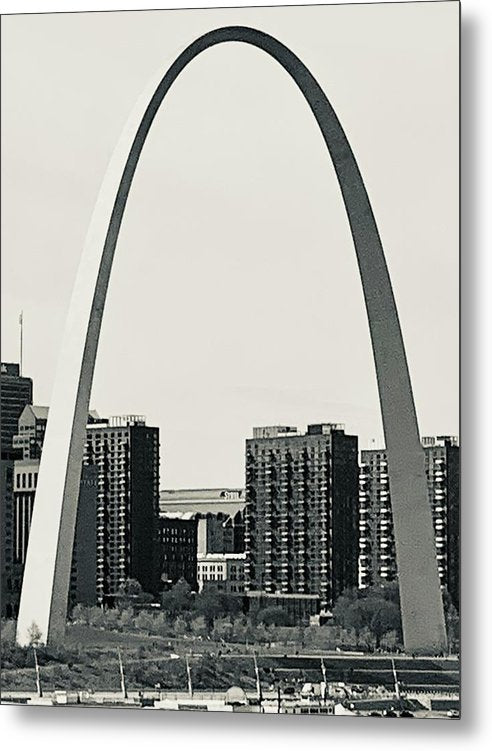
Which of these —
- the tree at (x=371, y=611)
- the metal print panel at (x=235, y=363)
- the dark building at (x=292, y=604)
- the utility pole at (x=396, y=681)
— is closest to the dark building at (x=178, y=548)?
the metal print panel at (x=235, y=363)

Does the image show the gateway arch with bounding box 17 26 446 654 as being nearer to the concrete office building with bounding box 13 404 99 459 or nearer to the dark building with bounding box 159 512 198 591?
the concrete office building with bounding box 13 404 99 459

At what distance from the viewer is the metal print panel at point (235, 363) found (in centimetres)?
274

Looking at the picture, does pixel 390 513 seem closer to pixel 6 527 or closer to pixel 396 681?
pixel 396 681

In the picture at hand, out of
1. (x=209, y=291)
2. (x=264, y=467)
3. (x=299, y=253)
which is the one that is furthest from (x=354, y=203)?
(x=264, y=467)

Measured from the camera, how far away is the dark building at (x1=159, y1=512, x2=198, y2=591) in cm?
281

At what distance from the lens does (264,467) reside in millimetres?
2791

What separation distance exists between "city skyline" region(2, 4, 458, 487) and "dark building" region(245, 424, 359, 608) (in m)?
0.04

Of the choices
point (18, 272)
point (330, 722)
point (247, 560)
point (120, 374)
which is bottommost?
point (330, 722)

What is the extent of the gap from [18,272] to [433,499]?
87 cm

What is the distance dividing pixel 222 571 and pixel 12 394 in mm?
510

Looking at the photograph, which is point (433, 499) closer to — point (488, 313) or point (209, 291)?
point (488, 313)

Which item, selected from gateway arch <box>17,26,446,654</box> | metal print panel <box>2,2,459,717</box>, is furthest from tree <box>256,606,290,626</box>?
gateway arch <box>17,26,446,654</box>

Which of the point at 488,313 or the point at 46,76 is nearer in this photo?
the point at 488,313

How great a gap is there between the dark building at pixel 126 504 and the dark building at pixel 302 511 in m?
0.18
